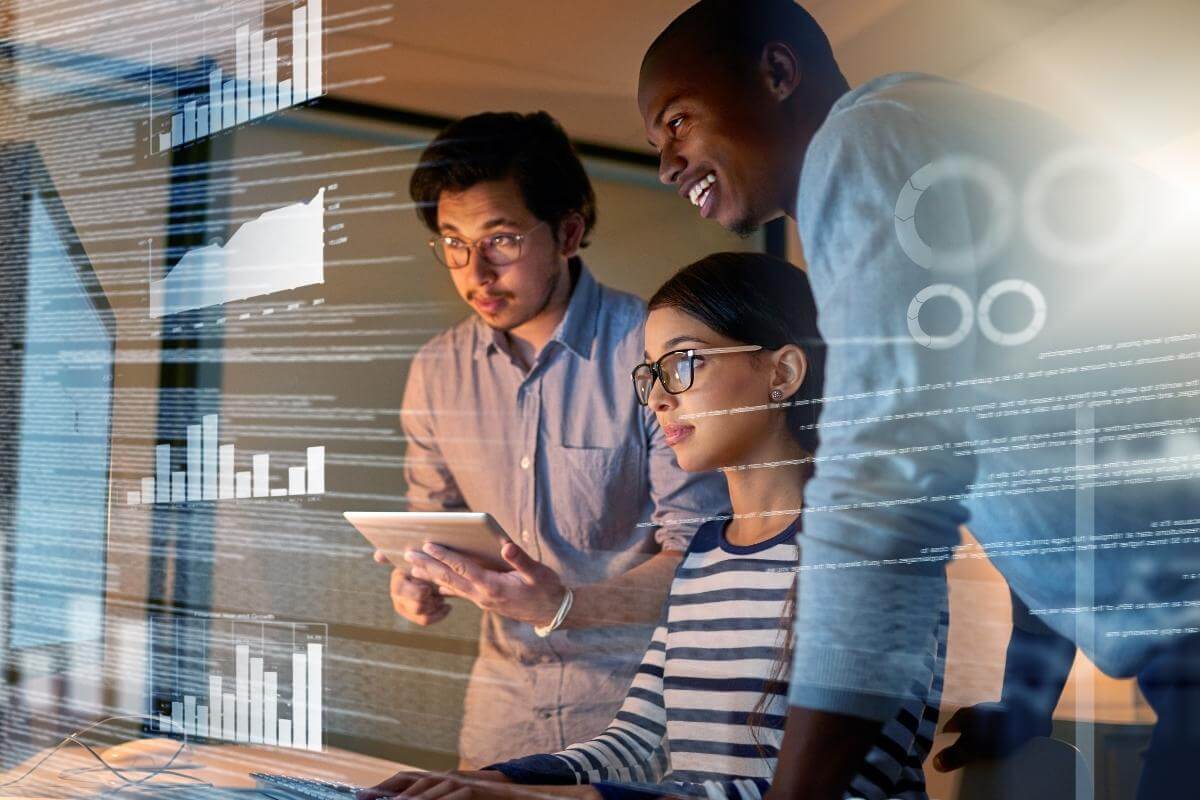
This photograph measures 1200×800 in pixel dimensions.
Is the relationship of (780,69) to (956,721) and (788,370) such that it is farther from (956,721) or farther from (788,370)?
(956,721)

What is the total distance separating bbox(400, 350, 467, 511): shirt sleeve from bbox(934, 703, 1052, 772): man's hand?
61 centimetres

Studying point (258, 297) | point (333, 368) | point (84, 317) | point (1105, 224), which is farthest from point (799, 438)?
point (84, 317)

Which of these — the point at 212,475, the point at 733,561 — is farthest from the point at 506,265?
the point at 212,475

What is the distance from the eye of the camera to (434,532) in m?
1.38

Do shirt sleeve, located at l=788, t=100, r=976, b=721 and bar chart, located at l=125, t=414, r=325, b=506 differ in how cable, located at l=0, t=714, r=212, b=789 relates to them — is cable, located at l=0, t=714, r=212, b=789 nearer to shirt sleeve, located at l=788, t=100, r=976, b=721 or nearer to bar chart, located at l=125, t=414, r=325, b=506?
bar chart, located at l=125, t=414, r=325, b=506

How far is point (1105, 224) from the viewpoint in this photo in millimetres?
966

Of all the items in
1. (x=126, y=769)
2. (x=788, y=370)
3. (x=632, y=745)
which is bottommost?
(x=126, y=769)

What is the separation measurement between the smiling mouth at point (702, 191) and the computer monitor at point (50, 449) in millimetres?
1002

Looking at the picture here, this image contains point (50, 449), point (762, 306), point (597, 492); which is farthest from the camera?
point (50, 449)

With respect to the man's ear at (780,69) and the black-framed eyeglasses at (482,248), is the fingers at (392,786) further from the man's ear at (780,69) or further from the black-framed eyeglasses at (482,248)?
the man's ear at (780,69)

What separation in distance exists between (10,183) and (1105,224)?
1.69 meters

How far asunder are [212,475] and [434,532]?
0.40 m

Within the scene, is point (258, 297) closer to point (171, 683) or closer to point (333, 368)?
point (333, 368)
